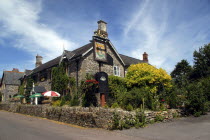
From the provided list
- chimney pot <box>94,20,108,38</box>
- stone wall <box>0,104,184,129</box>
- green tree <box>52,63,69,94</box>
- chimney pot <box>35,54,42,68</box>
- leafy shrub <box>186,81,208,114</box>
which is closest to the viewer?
stone wall <box>0,104,184,129</box>

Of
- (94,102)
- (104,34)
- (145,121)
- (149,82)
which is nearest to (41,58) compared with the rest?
(104,34)

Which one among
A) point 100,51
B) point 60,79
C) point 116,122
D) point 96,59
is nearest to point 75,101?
point 60,79

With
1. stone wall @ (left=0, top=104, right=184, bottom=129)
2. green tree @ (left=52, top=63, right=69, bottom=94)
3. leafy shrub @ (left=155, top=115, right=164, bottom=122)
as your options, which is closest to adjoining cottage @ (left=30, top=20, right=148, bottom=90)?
green tree @ (left=52, top=63, right=69, bottom=94)

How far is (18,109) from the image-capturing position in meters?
22.5

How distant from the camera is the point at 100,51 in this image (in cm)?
2120

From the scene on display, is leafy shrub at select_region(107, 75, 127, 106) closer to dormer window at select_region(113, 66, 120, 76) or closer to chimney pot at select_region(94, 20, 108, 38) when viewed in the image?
dormer window at select_region(113, 66, 120, 76)

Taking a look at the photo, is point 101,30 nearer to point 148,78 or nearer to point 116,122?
point 148,78

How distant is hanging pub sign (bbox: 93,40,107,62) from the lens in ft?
67.3

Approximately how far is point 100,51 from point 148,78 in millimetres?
6723

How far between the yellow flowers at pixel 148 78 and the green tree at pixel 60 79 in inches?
309

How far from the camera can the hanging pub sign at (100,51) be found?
808 inches

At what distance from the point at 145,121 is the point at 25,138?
23.5ft

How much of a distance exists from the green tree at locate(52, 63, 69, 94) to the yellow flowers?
7850mm

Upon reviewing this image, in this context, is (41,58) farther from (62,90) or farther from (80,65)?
(80,65)
